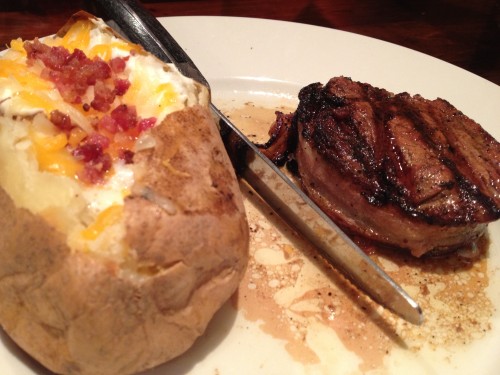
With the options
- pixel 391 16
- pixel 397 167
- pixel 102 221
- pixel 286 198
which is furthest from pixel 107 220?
pixel 391 16

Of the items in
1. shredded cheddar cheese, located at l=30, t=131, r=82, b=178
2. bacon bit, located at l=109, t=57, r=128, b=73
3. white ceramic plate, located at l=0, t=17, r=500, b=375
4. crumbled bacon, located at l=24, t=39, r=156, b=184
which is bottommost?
white ceramic plate, located at l=0, t=17, r=500, b=375

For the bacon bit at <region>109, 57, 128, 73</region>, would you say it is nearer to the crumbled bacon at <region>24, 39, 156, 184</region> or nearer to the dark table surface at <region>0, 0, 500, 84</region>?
the crumbled bacon at <region>24, 39, 156, 184</region>

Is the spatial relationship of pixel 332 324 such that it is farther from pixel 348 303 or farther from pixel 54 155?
pixel 54 155

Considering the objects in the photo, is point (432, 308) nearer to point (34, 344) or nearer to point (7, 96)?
point (34, 344)

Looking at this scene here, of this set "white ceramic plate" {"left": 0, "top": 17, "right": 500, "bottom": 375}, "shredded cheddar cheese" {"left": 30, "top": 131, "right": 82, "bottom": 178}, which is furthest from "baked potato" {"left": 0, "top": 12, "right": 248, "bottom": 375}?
"white ceramic plate" {"left": 0, "top": 17, "right": 500, "bottom": 375}

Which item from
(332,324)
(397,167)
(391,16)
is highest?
(397,167)

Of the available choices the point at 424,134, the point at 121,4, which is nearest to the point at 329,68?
the point at 424,134
